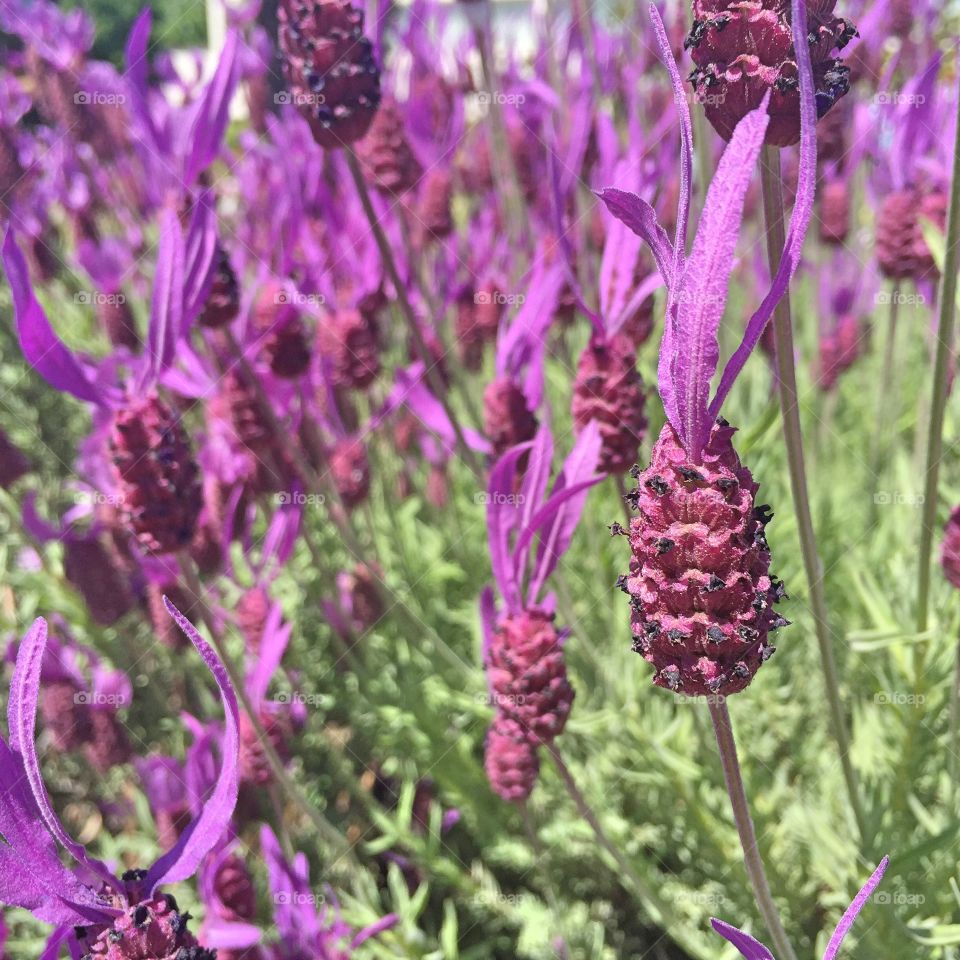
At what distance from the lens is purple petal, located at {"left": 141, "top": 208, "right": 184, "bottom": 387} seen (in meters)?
1.34

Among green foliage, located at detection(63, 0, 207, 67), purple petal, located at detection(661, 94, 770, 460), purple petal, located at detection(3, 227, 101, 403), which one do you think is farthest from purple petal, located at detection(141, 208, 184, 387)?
green foliage, located at detection(63, 0, 207, 67)

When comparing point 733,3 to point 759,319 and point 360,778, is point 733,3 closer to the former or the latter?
point 759,319

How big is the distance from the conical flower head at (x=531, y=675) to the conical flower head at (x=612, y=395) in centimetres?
33

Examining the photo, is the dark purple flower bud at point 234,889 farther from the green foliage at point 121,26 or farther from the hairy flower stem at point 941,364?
the green foliage at point 121,26

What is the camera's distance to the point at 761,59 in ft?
2.57

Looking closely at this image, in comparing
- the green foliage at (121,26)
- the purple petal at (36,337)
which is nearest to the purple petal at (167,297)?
the purple petal at (36,337)

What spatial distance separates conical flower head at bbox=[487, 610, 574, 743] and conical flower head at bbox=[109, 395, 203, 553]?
59 cm

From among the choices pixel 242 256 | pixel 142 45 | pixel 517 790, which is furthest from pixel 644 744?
pixel 242 256

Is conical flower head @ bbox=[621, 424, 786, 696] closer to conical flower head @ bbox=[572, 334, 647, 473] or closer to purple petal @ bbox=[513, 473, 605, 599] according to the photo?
purple petal @ bbox=[513, 473, 605, 599]

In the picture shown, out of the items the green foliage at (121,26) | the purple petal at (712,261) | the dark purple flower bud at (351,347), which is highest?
the green foliage at (121,26)

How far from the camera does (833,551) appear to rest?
2.41m

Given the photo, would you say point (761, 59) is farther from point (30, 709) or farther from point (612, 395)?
point (30, 709)

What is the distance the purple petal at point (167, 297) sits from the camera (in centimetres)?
134

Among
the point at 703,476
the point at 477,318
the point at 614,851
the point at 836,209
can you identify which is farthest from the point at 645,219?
the point at 836,209
